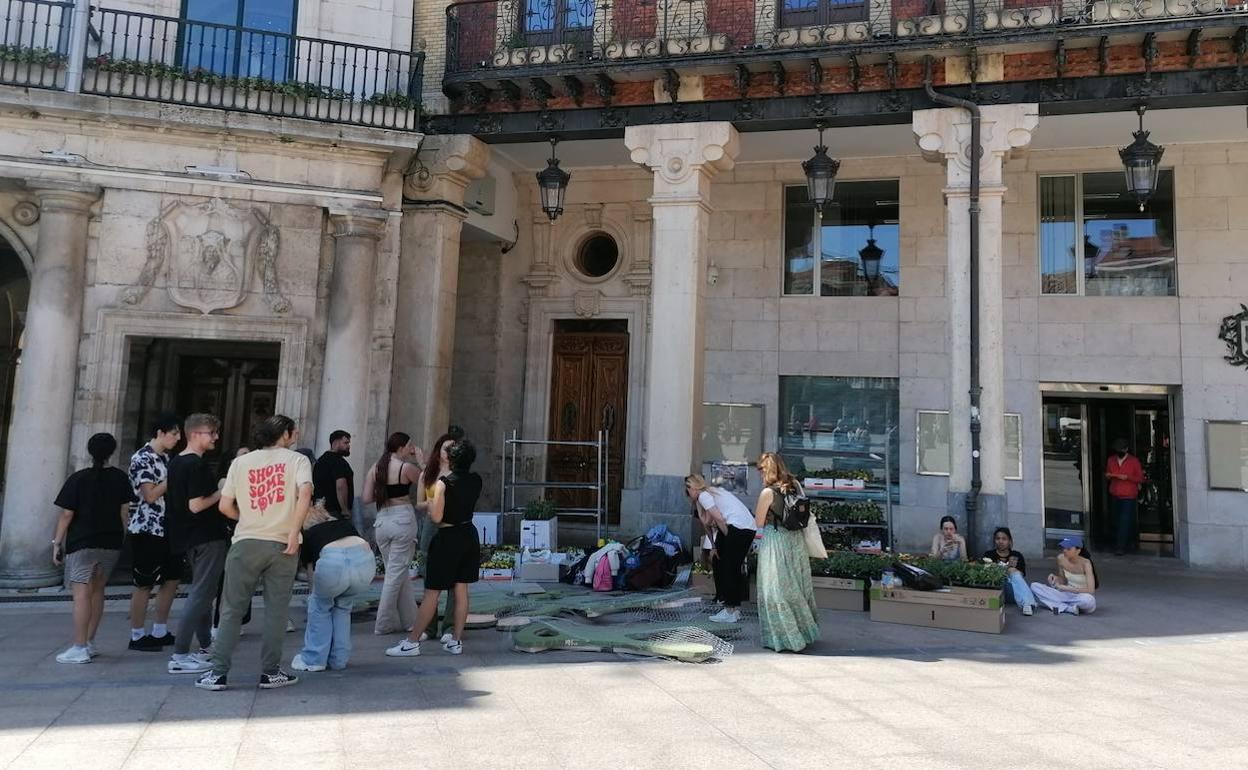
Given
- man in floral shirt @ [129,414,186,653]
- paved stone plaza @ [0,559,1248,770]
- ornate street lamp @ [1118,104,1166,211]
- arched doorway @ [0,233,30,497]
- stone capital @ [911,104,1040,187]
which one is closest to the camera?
paved stone plaza @ [0,559,1248,770]

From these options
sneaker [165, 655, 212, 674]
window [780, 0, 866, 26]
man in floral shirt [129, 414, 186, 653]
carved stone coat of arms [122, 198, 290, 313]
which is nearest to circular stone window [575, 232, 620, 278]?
window [780, 0, 866, 26]

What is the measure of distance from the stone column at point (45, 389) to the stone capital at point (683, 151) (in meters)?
6.90

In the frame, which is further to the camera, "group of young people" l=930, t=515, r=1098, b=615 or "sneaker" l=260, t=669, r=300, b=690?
"group of young people" l=930, t=515, r=1098, b=615

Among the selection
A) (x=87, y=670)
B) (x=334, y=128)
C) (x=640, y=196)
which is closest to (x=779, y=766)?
(x=87, y=670)

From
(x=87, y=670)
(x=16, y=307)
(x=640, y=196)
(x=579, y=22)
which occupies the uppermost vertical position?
(x=579, y=22)

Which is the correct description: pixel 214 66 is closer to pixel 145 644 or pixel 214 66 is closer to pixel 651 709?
pixel 145 644

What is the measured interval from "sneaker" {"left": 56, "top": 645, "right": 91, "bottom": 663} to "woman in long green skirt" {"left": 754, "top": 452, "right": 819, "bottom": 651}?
16.9ft

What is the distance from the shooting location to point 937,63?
10594mm

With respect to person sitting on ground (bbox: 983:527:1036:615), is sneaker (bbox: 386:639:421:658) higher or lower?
lower

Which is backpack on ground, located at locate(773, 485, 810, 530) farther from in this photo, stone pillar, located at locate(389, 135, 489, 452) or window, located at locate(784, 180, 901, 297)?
window, located at locate(784, 180, 901, 297)

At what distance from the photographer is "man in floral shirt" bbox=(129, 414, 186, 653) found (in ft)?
20.7

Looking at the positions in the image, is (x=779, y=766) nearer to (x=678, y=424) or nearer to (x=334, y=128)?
(x=678, y=424)

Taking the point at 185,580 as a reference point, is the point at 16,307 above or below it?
above

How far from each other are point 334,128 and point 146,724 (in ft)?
26.0
